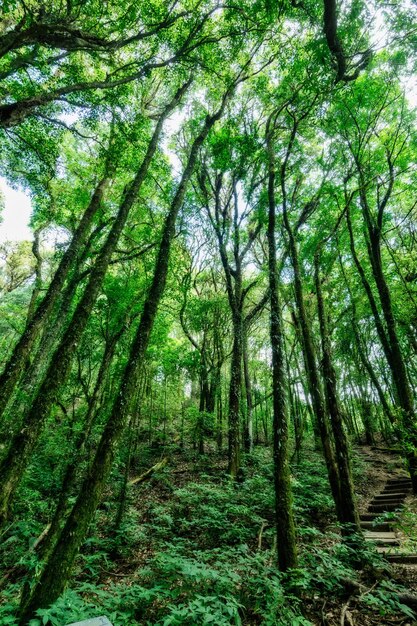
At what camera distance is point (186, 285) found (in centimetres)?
1412

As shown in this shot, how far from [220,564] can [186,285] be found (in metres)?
11.1

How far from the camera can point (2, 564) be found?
5.65 m

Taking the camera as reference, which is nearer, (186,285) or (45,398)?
(45,398)

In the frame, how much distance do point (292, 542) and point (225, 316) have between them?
12.5 metres

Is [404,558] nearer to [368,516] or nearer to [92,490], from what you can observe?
[368,516]

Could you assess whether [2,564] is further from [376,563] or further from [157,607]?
[376,563]

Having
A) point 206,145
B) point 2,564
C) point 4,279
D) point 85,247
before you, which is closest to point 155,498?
point 2,564

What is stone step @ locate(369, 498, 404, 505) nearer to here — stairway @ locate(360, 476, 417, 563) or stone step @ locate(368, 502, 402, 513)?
stairway @ locate(360, 476, 417, 563)

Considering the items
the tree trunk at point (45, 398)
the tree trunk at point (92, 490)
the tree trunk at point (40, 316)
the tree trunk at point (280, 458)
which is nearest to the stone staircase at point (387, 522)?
the tree trunk at point (280, 458)

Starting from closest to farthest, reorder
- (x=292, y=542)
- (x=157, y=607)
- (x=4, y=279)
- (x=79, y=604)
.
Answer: (x=79, y=604) < (x=157, y=607) < (x=292, y=542) < (x=4, y=279)

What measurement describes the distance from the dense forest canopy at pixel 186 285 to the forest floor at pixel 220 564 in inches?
2.3

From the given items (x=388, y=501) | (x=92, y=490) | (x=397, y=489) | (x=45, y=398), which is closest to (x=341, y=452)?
(x=388, y=501)

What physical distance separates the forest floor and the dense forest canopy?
58 mm

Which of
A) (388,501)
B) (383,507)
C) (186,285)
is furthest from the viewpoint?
(186,285)
